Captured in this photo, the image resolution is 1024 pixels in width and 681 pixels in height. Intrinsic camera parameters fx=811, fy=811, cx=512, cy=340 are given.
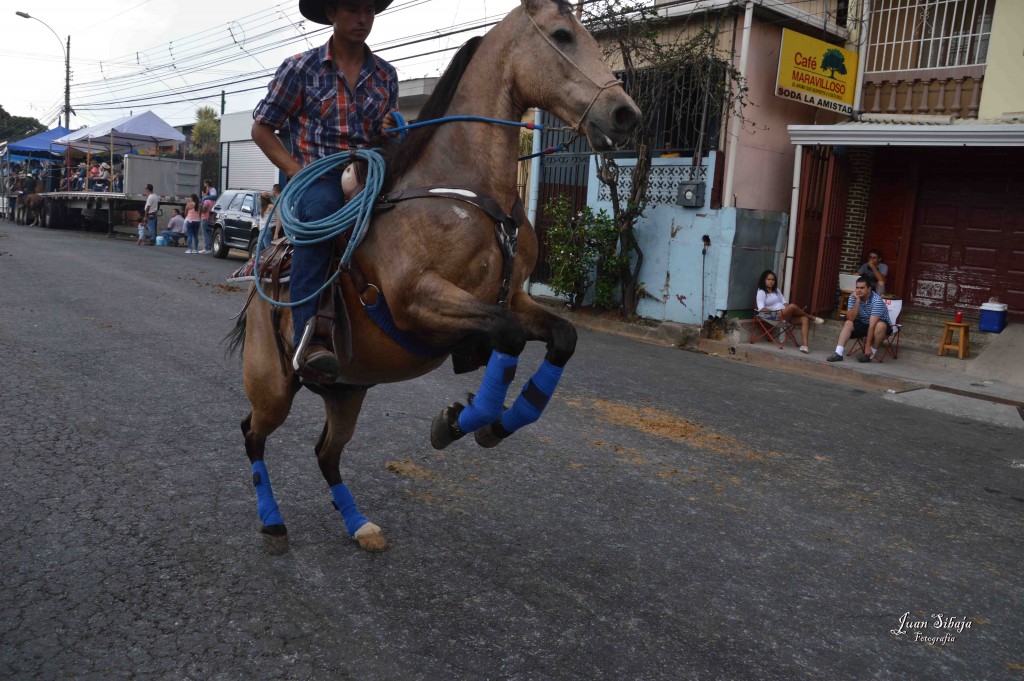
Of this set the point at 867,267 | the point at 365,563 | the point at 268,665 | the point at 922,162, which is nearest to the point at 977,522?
the point at 365,563

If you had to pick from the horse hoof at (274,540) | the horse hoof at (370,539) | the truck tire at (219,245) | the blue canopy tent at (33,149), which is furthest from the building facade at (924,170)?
the blue canopy tent at (33,149)

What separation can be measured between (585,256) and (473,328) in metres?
12.0

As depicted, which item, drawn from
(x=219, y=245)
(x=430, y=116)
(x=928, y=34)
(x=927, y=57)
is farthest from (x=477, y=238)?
(x=219, y=245)

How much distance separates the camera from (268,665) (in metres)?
2.93

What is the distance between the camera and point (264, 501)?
4004 millimetres

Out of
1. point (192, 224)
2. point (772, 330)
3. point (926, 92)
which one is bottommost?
point (772, 330)

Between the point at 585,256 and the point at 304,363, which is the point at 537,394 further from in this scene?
the point at 585,256

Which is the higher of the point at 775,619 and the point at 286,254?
the point at 286,254

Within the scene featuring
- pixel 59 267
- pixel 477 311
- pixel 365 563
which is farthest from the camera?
pixel 59 267

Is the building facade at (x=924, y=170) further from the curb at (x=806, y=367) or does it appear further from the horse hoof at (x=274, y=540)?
the horse hoof at (x=274, y=540)

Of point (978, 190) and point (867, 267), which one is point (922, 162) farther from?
point (867, 267)

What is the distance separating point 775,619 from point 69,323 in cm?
920

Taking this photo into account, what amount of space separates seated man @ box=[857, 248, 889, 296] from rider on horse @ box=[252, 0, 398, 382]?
36.8 ft

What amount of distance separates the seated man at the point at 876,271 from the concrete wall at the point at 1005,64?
268 cm
